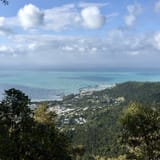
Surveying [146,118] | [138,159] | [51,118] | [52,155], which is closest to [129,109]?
[146,118]

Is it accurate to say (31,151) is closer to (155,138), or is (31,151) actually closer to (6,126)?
(6,126)

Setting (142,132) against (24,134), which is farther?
(142,132)

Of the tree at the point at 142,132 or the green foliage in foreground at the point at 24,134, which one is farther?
the tree at the point at 142,132

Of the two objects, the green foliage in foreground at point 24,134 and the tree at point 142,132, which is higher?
the green foliage in foreground at point 24,134

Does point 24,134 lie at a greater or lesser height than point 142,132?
greater
